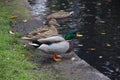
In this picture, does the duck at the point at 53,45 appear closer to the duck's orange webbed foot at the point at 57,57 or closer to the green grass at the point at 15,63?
the duck's orange webbed foot at the point at 57,57

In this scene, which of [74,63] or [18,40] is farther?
[18,40]

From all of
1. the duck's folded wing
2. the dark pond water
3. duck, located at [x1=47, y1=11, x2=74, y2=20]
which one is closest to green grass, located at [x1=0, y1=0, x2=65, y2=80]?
the duck's folded wing

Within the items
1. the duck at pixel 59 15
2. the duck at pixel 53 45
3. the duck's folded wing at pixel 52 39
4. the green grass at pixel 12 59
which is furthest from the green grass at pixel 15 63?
the duck at pixel 59 15

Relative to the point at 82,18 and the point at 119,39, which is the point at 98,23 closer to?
the point at 82,18

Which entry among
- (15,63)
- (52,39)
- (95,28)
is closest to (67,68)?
(52,39)

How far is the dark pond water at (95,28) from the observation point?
9133mm

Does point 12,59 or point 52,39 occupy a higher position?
point 52,39

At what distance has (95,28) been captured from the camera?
11.6 metres

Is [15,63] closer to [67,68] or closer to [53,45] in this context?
[53,45]

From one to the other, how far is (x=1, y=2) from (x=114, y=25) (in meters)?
3.61

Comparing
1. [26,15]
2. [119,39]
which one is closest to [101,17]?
[119,39]

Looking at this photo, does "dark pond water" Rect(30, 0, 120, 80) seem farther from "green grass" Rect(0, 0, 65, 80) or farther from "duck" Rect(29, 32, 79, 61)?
"green grass" Rect(0, 0, 65, 80)

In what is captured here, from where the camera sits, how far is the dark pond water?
9.13m

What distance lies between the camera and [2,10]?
11.5 meters
